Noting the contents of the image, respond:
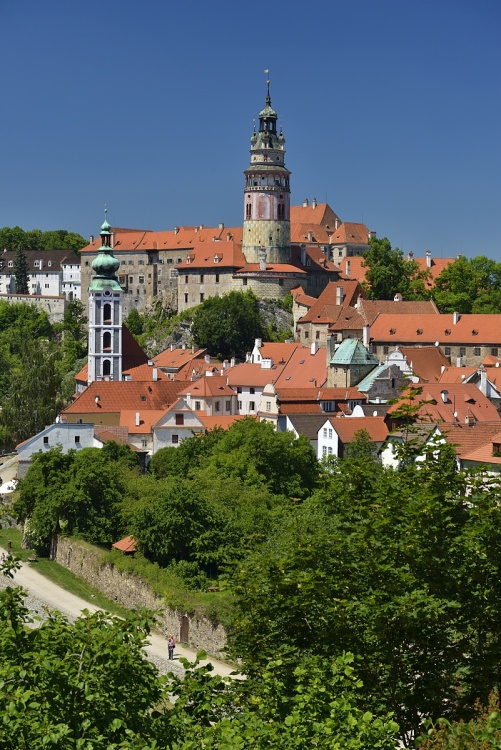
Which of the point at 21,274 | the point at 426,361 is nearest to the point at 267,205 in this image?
the point at 426,361

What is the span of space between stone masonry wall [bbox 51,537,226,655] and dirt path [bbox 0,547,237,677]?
0.43 meters

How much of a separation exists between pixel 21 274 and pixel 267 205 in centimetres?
4114

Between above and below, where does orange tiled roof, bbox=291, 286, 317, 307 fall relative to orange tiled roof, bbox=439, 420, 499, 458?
above

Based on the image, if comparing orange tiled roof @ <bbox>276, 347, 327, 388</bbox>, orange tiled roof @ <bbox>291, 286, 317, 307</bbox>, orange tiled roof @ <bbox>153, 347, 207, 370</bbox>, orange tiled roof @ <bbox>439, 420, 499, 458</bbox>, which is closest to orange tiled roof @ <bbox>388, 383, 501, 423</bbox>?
orange tiled roof @ <bbox>439, 420, 499, 458</bbox>

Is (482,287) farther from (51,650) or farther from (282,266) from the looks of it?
(51,650)

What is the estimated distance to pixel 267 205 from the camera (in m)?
102

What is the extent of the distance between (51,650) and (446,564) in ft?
18.6

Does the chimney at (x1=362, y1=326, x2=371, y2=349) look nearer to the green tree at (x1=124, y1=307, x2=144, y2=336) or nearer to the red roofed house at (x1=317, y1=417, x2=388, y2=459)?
the red roofed house at (x1=317, y1=417, x2=388, y2=459)

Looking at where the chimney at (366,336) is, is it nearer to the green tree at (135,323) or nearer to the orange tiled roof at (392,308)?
the orange tiled roof at (392,308)

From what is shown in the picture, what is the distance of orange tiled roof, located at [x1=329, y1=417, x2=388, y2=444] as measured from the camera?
62125mm

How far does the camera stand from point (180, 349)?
91.6m

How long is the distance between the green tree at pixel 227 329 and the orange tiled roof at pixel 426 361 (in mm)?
14087

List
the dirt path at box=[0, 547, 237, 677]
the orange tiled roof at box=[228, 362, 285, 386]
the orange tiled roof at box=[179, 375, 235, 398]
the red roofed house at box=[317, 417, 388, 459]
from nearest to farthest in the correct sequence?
the dirt path at box=[0, 547, 237, 677] < the red roofed house at box=[317, 417, 388, 459] < the orange tiled roof at box=[179, 375, 235, 398] < the orange tiled roof at box=[228, 362, 285, 386]

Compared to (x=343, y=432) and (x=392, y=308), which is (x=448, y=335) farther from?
(x=343, y=432)
